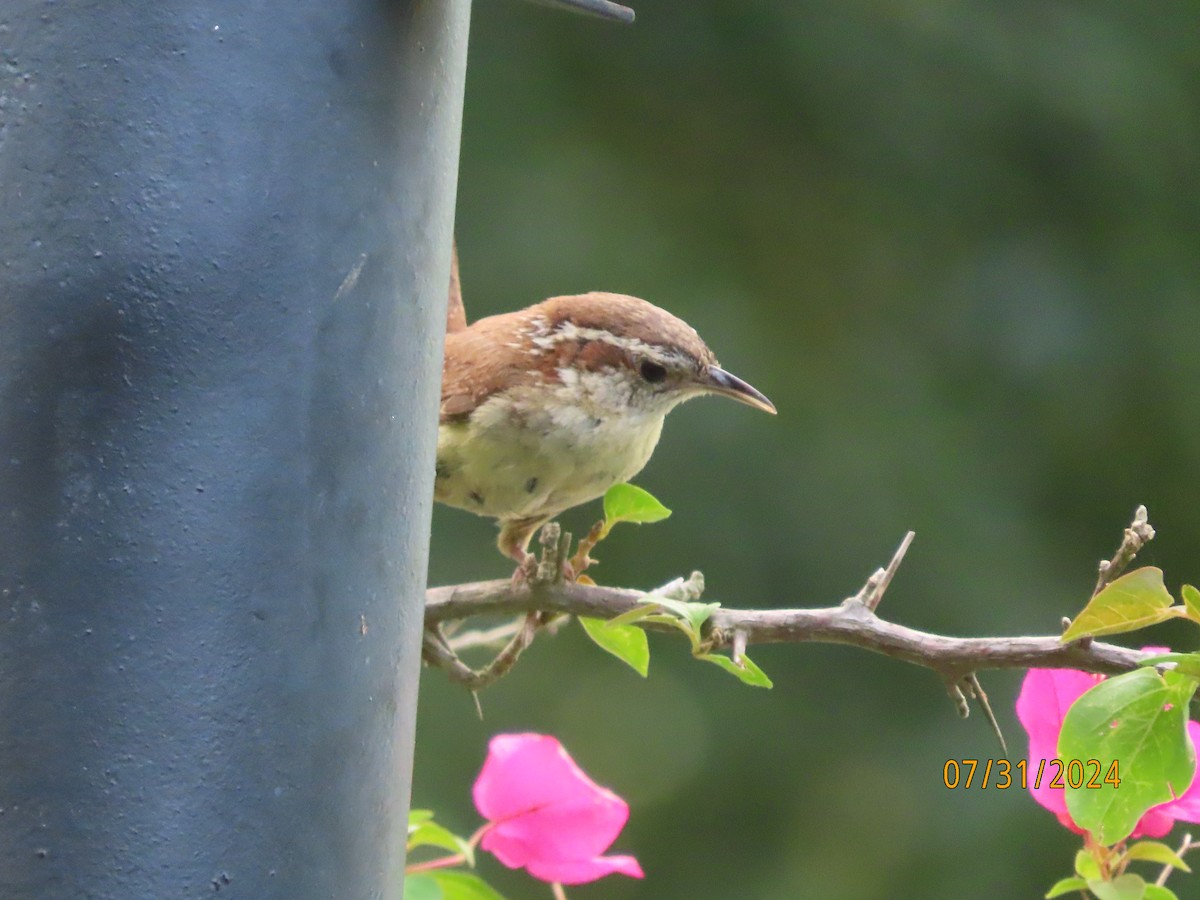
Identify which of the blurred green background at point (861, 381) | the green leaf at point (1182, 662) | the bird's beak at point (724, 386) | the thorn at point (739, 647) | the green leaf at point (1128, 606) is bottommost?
the blurred green background at point (861, 381)

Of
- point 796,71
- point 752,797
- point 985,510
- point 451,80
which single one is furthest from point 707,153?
point 451,80

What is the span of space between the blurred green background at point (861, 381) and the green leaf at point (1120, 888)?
359 centimetres

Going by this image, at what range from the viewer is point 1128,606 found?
140 cm

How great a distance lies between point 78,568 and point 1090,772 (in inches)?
38.1

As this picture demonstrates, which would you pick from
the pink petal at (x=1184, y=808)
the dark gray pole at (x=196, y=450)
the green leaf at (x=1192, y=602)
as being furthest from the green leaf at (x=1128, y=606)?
the dark gray pole at (x=196, y=450)

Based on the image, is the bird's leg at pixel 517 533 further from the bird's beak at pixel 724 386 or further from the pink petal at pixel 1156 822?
the pink petal at pixel 1156 822

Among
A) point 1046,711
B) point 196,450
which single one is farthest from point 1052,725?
point 196,450

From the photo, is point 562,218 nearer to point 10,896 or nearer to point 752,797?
point 752,797

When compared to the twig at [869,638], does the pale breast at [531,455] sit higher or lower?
lower

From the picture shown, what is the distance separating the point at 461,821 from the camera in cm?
506

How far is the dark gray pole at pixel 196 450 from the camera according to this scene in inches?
53.6

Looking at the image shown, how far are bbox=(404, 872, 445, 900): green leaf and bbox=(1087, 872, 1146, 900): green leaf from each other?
71 centimetres

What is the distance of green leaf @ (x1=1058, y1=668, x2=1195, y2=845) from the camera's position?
4.59ft

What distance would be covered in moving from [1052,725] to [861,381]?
3.85m
